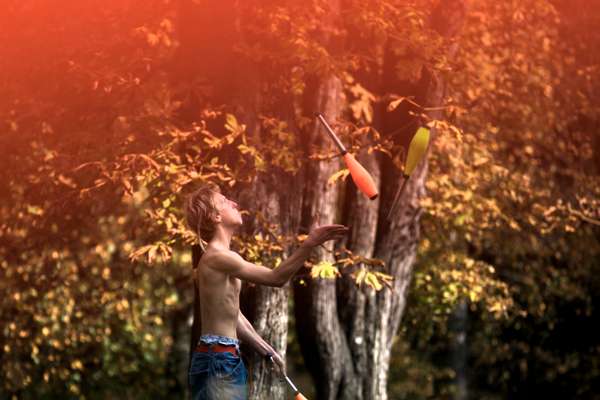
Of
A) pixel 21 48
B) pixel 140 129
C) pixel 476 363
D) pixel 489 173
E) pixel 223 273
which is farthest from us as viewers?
pixel 476 363

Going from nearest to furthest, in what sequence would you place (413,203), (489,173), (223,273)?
(223,273)
(413,203)
(489,173)

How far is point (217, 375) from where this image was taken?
8.40 metres

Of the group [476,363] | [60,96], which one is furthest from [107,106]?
[476,363]

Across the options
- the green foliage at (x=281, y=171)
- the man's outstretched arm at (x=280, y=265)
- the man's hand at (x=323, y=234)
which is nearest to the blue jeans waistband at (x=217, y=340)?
the man's outstretched arm at (x=280, y=265)

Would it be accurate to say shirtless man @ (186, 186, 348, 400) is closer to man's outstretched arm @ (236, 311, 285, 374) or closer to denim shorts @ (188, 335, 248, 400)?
denim shorts @ (188, 335, 248, 400)

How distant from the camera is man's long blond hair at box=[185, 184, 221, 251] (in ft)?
28.2

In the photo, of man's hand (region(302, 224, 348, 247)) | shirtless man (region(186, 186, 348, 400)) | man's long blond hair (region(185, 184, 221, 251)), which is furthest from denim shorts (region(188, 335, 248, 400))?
man's hand (region(302, 224, 348, 247))

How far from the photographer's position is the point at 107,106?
42.1 ft

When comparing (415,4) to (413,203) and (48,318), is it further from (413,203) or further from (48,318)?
(48,318)

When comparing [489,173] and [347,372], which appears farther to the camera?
[489,173]

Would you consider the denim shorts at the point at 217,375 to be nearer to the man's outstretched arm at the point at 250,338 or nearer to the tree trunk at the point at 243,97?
the man's outstretched arm at the point at 250,338

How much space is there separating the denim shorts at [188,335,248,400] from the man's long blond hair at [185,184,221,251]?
0.66 metres

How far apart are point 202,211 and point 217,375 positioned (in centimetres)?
100

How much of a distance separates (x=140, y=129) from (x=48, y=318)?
8196mm
